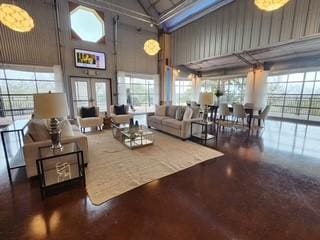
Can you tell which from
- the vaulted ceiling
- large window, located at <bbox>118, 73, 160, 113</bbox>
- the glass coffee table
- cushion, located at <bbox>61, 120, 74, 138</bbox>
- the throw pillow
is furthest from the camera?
large window, located at <bbox>118, 73, 160, 113</bbox>

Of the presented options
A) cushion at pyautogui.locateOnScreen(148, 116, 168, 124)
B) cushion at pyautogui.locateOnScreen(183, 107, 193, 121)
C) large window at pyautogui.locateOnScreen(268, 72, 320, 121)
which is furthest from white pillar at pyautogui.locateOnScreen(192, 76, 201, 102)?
cushion at pyautogui.locateOnScreen(183, 107, 193, 121)

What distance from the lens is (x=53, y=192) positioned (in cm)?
210

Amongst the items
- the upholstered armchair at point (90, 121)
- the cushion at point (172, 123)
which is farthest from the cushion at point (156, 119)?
the upholstered armchair at point (90, 121)

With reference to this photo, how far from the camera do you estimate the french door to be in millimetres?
6684

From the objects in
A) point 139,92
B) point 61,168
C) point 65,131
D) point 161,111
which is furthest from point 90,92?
point 61,168

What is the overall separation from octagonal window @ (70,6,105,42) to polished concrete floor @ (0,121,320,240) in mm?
5820

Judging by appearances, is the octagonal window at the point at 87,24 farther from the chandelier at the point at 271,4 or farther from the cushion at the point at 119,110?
the chandelier at the point at 271,4

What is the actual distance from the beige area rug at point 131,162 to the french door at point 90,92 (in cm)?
322

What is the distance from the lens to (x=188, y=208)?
1830 millimetres

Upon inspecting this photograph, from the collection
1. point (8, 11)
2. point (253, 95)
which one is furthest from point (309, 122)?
point (8, 11)

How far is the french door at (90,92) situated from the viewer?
21.9 feet

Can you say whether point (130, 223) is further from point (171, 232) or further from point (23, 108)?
point (23, 108)

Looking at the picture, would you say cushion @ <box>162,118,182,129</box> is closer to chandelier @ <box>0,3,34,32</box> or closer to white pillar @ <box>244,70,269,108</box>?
chandelier @ <box>0,3,34,32</box>

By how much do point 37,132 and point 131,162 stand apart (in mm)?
1564
